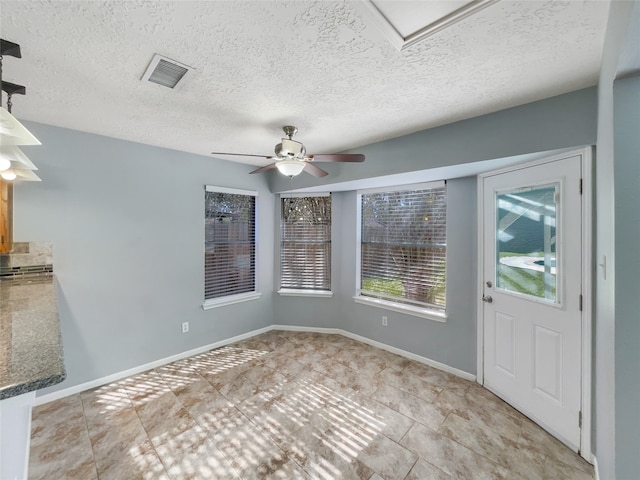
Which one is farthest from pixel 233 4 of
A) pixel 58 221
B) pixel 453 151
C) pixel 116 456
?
pixel 116 456

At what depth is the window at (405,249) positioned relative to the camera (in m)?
3.05

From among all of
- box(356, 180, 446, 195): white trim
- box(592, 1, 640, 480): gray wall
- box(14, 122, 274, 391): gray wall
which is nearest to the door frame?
box(592, 1, 640, 480): gray wall

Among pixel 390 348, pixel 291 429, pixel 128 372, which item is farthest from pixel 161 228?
pixel 390 348

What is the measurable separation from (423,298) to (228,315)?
256cm

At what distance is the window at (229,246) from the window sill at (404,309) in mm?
1618

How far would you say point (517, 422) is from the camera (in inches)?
83.4

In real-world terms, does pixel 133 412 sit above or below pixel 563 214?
below

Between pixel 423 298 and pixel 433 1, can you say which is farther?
pixel 423 298

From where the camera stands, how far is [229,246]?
369cm

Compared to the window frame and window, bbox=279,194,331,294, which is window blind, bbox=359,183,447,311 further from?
window, bbox=279,194,331,294

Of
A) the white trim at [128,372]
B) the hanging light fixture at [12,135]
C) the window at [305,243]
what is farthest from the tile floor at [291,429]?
the hanging light fixture at [12,135]

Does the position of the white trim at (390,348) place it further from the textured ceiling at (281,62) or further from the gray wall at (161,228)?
the textured ceiling at (281,62)

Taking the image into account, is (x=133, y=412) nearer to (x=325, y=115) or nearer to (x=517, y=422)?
(x=325, y=115)

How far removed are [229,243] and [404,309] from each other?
2483mm
